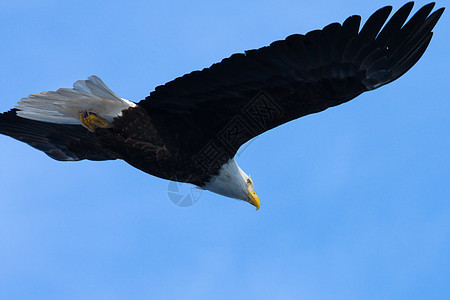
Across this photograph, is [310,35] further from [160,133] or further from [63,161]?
[63,161]

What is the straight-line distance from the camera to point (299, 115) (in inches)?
235

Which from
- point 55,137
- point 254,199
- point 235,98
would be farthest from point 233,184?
point 55,137

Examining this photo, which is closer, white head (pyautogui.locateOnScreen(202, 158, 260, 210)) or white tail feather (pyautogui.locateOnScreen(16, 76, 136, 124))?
white tail feather (pyautogui.locateOnScreen(16, 76, 136, 124))

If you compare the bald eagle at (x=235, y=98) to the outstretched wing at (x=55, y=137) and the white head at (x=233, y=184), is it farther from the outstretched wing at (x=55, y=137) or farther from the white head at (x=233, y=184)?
the outstretched wing at (x=55, y=137)

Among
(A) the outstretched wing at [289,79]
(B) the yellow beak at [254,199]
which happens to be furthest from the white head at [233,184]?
(A) the outstretched wing at [289,79]

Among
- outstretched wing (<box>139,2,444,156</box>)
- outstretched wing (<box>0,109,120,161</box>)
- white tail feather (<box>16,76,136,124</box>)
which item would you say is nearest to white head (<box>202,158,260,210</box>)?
outstretched wing (<box>139,2,444,156</box>)

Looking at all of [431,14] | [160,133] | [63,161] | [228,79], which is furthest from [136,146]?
[431,14]

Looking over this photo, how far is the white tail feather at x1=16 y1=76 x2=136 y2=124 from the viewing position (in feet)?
20.5

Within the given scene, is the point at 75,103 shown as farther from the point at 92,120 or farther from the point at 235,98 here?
the point at 235,98

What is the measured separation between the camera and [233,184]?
6590 mm

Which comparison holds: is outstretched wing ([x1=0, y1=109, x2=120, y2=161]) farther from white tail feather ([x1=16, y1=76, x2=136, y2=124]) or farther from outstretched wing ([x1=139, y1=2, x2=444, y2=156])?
outstretched wing ([x1=139, y1=2, x2=444, y2=156])

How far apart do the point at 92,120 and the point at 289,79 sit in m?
1.92

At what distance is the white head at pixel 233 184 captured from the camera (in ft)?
21.5

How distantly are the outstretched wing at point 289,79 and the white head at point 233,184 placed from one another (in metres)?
0.39
